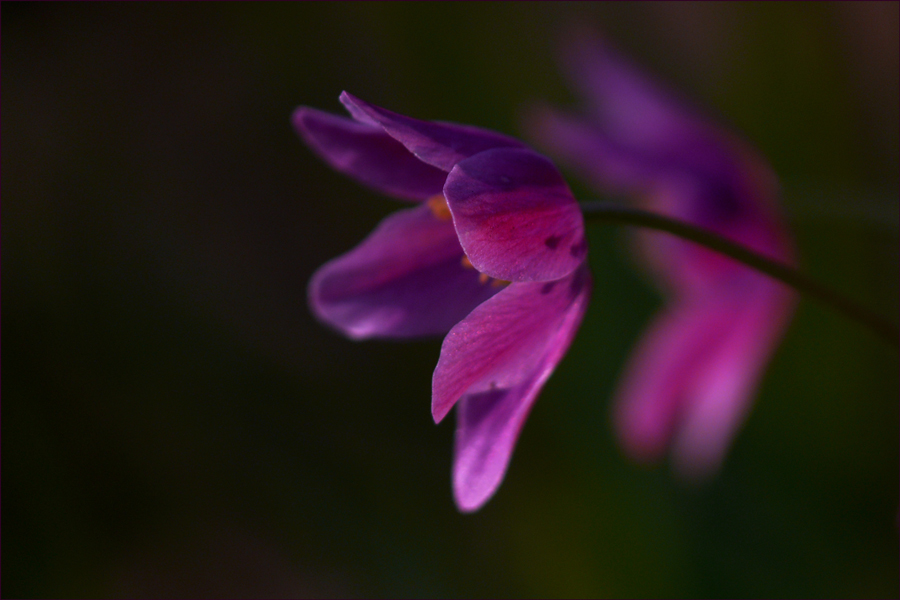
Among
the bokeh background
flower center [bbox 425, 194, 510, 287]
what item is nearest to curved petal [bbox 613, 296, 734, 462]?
the bokeh background

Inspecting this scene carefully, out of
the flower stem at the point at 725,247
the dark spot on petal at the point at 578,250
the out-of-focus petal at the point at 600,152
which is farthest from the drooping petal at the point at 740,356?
the dark spot on petal at the point at 578,250

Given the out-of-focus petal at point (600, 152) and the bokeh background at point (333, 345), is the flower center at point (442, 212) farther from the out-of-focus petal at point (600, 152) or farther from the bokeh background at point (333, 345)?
the bokeh background at point (333, 345)

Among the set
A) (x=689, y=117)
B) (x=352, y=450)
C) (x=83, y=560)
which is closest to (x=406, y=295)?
(x=689, y=117)

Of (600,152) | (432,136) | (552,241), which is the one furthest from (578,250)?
(600,152)

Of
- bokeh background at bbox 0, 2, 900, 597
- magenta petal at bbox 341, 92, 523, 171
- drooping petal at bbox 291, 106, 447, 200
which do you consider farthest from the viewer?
bokeh background at bbox 0, 2, 900, 597

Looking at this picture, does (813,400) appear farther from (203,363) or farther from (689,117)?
(203,363)

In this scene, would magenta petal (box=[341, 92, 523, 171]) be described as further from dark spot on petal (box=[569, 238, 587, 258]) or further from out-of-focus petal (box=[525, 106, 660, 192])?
out-of-focus petal (box=[525, 106, 660, 192])
